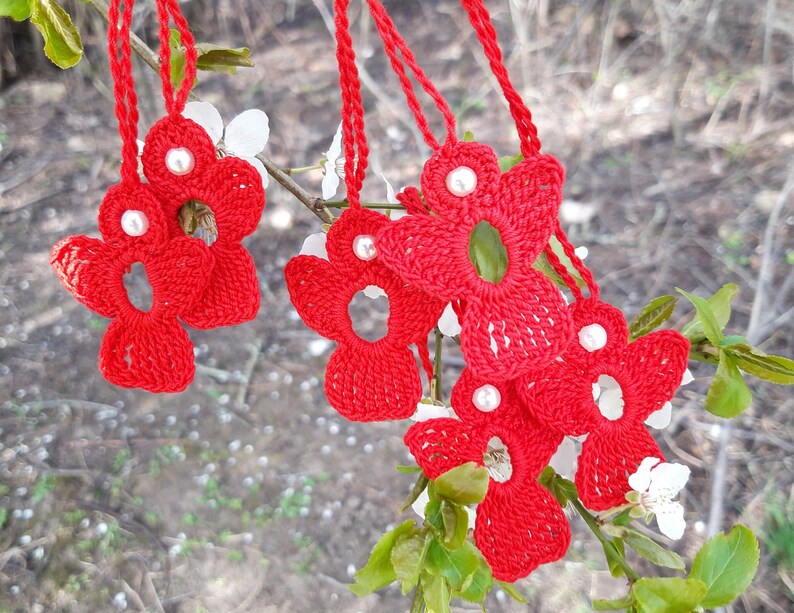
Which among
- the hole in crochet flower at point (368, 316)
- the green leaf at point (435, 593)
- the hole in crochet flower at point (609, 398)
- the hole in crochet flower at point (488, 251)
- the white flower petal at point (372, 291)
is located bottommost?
the hole in crochet flower at point (368, 316)

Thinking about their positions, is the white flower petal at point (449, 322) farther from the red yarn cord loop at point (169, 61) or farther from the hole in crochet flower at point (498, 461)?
the red yarn cord loop at point (169, 61)

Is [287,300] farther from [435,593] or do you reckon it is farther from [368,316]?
[435,593]

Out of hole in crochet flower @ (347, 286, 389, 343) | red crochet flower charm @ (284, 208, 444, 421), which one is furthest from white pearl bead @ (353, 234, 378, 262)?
hole in crochet flower @ (347, 286, 389, 343)

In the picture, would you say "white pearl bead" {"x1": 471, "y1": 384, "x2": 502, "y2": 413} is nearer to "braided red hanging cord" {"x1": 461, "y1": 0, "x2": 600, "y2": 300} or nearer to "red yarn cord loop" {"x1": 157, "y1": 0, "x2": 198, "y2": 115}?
"braided red hanging cord" {"x1": 461, "y1": 0, "x2": 600, "y2": 300}

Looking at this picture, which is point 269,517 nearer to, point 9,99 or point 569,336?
point 569,336

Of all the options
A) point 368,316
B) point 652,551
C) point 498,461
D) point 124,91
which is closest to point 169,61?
point 124,91

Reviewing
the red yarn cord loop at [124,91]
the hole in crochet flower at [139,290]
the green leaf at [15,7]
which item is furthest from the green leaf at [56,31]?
the hole in crochet flower at [139,290]

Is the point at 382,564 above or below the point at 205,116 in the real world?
below
